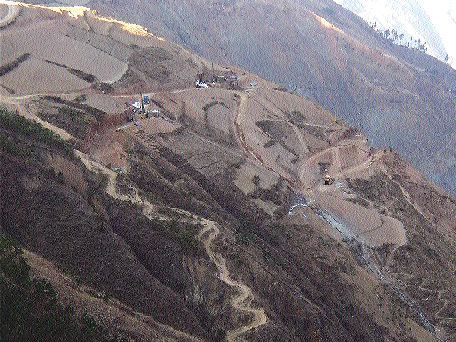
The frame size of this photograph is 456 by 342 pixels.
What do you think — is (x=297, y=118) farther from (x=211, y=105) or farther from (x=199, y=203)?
(x=199, y=203)

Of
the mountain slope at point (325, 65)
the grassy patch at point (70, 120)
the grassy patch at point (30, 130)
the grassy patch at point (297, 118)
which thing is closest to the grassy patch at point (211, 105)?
the grassy patch at point (297, 118)

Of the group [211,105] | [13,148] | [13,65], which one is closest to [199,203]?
[13,148]

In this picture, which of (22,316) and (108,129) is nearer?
(22,316)

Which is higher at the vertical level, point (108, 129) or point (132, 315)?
point (132, 315)

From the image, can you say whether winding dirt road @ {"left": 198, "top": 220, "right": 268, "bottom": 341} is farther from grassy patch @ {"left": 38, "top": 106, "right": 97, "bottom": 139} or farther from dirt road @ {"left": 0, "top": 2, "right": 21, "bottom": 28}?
dirt road @ {"left": 0, "top": 2, "right": 21, "bottom": 28}

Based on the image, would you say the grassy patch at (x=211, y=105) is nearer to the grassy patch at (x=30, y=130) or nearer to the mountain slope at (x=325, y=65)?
the grassy patch at (x=30, y=130)

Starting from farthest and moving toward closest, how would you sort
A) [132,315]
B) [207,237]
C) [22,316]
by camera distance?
[207,237], [132,315], [22,316]

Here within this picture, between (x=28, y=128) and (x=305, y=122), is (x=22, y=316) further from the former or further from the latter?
(x=305, y=122)

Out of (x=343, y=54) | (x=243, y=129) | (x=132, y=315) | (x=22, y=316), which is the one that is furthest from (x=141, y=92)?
(x=343, y=54)
